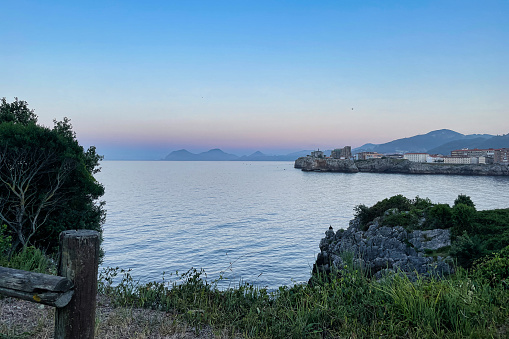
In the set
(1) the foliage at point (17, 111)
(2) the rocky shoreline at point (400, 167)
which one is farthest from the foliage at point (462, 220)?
(2) the rocky shoreline at point (400, 167)

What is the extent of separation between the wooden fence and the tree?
14858mm

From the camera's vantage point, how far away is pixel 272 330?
16.1ft

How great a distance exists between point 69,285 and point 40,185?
17519 millimetres

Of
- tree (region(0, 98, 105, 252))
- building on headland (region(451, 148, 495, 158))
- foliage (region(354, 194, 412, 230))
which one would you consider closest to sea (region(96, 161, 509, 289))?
foliage (region(354, 194, 412, 230))

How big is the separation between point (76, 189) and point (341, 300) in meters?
17.3

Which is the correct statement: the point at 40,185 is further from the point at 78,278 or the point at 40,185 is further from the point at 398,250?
the point at 398,250

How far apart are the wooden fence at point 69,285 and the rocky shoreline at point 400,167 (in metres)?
168

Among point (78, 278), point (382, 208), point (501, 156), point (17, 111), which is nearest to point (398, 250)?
point (382, 208)

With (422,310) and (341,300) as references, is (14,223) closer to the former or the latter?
(341,300)

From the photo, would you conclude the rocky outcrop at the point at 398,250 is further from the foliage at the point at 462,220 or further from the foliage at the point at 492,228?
the foliage at the point at 492,228

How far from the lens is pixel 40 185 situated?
17.4 m

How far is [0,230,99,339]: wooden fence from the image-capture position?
9.52 ft

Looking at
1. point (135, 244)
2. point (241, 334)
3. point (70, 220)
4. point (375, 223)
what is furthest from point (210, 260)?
point (241, 334)

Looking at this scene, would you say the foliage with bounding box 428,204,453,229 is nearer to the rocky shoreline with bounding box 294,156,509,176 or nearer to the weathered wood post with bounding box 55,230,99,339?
the weathered wood post with bounding box 55,230,99,339
